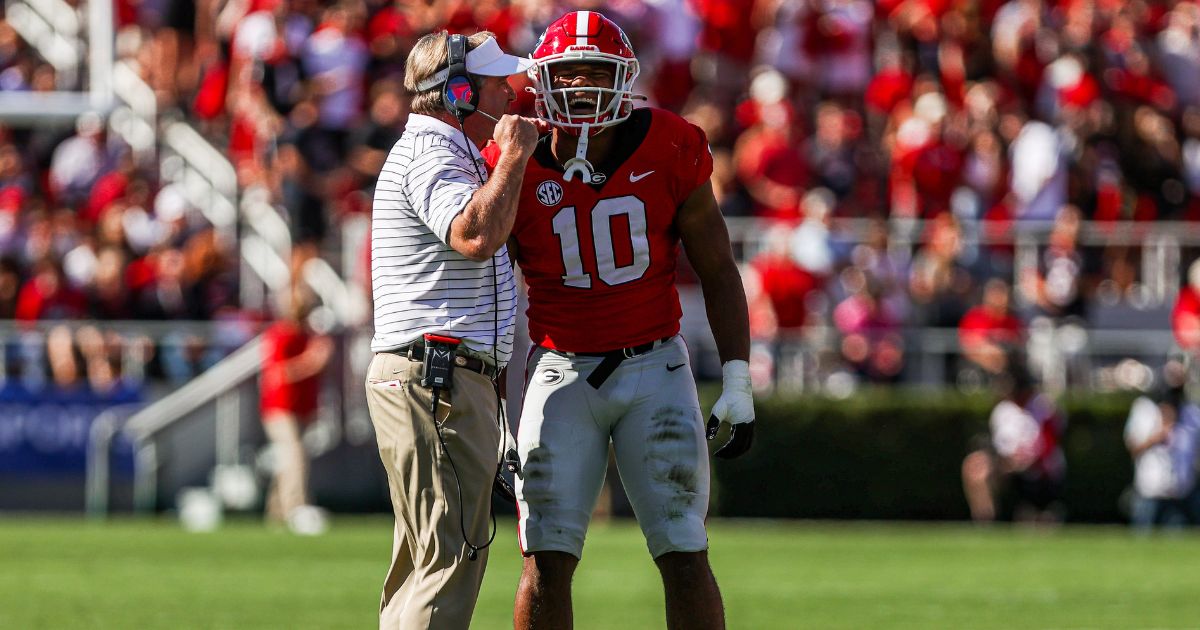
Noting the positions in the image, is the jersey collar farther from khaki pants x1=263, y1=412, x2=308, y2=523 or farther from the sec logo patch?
khaki pants x1=263, y1=412, x2=308, y2=523

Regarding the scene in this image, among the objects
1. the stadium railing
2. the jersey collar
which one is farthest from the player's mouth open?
the stadium railing

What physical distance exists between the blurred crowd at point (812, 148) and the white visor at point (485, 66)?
39.5 feet

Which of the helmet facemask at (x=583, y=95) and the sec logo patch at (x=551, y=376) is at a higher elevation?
the helmet facemask at (x=583, y=95)

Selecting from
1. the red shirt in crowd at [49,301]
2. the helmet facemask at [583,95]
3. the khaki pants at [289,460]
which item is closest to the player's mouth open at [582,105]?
→ the helmet facemask at [583,95]

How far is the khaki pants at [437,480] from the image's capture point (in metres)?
6.47

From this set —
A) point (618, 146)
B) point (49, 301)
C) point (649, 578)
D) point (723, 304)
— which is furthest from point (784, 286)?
point (618, 146)

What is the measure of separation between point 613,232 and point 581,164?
255 mm

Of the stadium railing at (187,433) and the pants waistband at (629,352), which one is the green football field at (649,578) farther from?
the pants waistband at (629,352)

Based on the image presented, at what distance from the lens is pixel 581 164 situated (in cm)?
689

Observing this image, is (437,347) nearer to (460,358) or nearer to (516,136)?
(460,358)

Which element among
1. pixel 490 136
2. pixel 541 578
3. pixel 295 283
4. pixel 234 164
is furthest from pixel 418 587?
pixel 234 164

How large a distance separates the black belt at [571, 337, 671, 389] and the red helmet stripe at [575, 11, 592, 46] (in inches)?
41.4

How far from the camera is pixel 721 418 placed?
6.95 m

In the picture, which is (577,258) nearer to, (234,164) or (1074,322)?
(1074,322)
